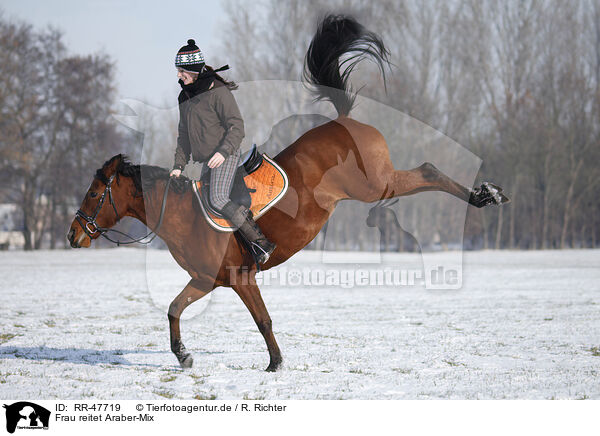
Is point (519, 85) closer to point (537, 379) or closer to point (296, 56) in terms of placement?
point (296, 56)

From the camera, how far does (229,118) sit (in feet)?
17.1

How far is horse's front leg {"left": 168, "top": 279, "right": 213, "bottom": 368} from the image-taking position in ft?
18.5

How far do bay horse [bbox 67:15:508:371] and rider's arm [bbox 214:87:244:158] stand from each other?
58 cm

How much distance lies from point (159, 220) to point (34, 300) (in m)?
7.97

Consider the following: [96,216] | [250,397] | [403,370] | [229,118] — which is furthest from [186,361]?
[229,118]

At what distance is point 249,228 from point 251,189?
0.38 metres

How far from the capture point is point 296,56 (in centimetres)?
3059

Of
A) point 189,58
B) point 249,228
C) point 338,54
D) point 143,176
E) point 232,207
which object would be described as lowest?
point 249,228

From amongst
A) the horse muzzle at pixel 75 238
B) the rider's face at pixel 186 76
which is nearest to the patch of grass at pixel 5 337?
the horse muzzle at pixel 75 238

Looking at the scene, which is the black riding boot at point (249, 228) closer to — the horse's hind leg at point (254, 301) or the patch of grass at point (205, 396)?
the horse's hind leg at point (254, 301)

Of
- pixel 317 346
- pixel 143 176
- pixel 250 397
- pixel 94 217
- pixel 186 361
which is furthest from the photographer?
pixel 317 346

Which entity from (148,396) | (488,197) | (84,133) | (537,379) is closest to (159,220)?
(148,396)

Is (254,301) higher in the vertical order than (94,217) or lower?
lower

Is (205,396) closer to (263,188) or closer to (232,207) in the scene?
(232,207)
